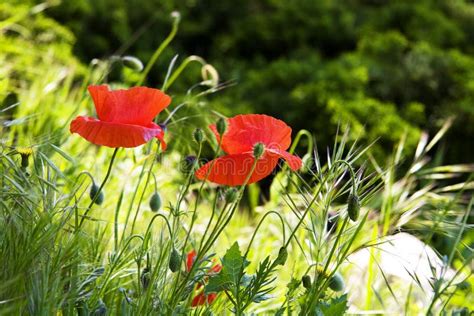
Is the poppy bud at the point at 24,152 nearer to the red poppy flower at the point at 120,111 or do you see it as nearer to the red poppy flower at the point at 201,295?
the red poppy flower at the point at 120,111

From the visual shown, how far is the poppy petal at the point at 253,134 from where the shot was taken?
3.94 ft

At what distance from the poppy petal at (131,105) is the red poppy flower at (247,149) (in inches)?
4.4

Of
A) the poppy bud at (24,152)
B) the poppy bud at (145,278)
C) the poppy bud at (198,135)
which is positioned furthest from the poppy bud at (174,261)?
the poppy bud at (24,152)

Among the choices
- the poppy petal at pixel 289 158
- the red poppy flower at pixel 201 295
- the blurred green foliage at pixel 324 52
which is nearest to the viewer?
the poppy petal at pixel 289 158

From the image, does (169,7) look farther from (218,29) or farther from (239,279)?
(239,279)

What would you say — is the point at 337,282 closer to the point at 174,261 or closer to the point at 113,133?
the point at 174,261

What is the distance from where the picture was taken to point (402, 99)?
14.0 ft

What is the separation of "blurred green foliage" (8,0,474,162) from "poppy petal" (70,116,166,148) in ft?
8.19

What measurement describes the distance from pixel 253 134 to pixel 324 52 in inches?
153

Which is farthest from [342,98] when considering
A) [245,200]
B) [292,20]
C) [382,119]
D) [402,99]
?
[292,20]

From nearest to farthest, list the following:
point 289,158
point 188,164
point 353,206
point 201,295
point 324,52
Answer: point 353,206
point 289,158
point 188,164
point 201,295
point 324,52

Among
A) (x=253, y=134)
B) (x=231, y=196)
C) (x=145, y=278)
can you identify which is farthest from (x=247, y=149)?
(x=145, y=278)

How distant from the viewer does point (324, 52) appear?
501 cm

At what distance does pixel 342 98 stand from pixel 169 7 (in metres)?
1.47
